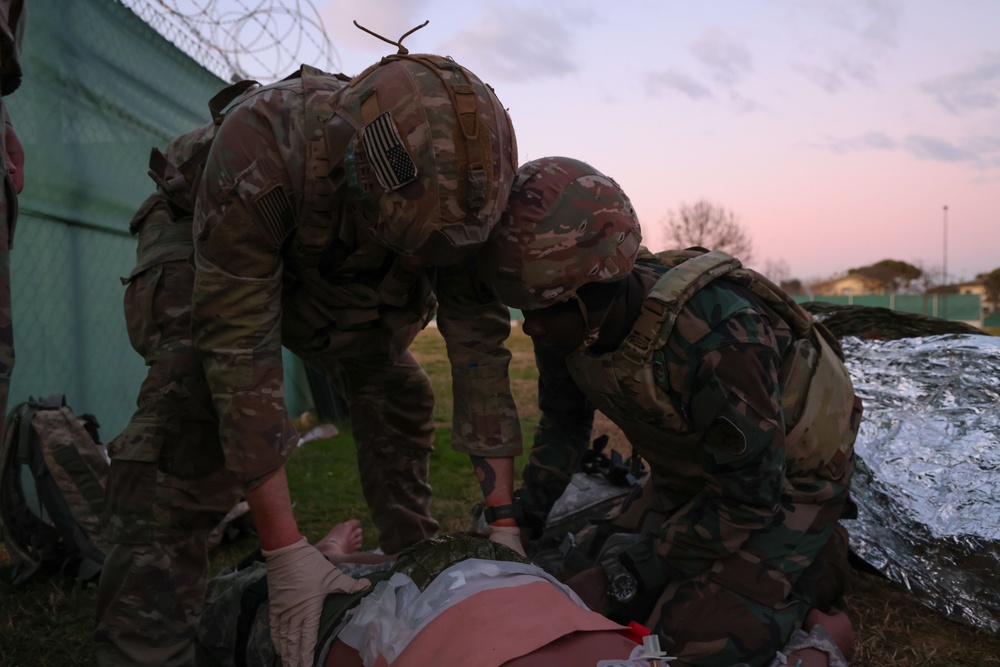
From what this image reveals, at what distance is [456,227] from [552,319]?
0.49 meters

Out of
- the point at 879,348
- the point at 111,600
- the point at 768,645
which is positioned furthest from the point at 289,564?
→ the point at 879,348

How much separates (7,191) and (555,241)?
1358mm

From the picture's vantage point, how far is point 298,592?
6.73ft

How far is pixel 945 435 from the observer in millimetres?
3234

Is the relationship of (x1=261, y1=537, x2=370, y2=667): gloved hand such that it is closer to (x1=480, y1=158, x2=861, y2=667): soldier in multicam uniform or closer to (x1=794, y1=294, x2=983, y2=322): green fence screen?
(x1=480, y1=158, x2=861, y2=667): soldier in multicam uniform

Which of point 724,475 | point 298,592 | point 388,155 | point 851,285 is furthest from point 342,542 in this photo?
point 851,285

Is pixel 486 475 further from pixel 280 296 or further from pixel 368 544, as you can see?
pixel 368 544

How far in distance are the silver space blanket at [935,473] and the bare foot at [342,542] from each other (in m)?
2.03

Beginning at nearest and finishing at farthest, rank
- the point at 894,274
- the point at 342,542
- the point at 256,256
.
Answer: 1. the point at 256,256
2. the point at 342,542
3. the point at 894,274

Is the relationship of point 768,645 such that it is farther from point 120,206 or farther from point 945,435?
point 120,206

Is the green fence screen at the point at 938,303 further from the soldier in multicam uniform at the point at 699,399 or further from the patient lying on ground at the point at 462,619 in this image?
the patient lying on ground at the point at 462,619

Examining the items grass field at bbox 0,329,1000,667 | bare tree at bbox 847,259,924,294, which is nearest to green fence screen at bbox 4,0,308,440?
grass field at bbox 0,329,1000,667

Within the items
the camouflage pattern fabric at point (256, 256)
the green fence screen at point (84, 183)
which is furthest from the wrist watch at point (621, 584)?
the green fence screen at point (84, 183)

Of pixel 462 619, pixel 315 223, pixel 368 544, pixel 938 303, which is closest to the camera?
pixel 462 619
